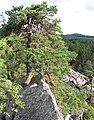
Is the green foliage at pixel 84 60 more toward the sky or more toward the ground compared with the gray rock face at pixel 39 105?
more toward the ground

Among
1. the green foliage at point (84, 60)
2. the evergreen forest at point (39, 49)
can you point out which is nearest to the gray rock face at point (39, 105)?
the evergreen forest at point (39, 49)

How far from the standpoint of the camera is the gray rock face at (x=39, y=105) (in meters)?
19.0

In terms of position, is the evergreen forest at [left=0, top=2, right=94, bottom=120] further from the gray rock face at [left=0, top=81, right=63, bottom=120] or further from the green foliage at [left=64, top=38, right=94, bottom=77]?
the green foliage at [left=64, top=38, right=94, bottom=77]

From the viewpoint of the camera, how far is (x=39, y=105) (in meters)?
19.9

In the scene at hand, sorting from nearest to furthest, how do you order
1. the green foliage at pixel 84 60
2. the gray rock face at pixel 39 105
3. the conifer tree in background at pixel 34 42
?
the gray rock face at pixel 39 105 < the conifer tree in background at pixel 34 42 < the green foliage at pixel 84 60

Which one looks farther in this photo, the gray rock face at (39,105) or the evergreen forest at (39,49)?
the evergreen forest at (39,49)

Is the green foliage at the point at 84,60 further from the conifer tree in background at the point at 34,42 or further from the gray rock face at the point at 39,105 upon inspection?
the gray rock face at the point at 39,105

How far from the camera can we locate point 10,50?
19.8m

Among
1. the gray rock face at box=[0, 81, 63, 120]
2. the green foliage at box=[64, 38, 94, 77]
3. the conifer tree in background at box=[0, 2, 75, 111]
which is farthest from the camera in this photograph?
the green foliage at box=[64, 38, 94, 77]

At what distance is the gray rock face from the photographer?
62.5 feet

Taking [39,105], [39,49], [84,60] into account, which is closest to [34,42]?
[39,49]

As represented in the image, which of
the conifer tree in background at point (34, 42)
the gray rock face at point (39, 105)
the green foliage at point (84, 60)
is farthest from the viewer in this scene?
the green foliage at point (84, 60)

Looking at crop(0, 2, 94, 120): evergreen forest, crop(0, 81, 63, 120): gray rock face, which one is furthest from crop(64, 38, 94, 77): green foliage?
crop(0, 81, 63, 120): gray rock face

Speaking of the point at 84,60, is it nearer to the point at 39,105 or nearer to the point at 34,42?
the point at 34,42
